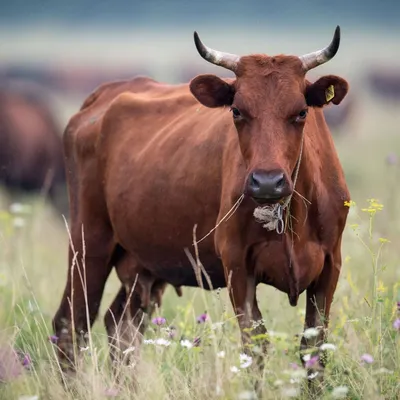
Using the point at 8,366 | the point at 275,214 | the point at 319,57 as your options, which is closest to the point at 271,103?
the point at 319,57

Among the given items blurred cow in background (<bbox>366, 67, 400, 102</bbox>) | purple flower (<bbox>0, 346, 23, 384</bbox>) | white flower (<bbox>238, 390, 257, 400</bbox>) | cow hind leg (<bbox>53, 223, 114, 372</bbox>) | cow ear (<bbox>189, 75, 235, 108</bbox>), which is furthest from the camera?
blurred cow in background (<bbox>366, 67, 400, 102</bbox>)

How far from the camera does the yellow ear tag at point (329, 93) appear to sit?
668 cm

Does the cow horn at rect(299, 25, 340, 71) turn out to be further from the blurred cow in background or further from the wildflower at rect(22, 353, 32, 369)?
the blurred cow in background

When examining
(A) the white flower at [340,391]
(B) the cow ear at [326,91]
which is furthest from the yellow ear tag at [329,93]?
(A) the white flower at [340,391]

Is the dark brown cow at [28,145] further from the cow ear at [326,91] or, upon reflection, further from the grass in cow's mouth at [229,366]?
the cow ear at [326,91]

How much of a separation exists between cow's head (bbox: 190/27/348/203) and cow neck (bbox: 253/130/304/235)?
0.28ft

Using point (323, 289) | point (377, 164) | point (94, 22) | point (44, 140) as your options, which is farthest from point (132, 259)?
point (94, 22)

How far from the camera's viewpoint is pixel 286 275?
22.3 ft

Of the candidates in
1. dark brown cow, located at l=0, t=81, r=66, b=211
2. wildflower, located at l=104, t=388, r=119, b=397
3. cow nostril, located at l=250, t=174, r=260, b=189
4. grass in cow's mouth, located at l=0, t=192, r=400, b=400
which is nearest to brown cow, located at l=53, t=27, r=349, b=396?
cow nostril, located at l=250, t=174, r=260, b=189

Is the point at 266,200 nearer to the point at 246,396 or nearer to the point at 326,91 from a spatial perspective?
the point at 326,91

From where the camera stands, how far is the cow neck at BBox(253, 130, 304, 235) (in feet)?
21.7

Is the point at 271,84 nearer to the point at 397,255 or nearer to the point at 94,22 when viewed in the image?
the point at 397,255

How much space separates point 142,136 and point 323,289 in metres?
2.12

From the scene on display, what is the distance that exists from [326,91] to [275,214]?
77 centimetres
